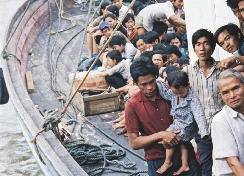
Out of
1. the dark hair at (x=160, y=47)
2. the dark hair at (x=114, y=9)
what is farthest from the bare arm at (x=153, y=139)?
the dark hair at (x=114, y=9)

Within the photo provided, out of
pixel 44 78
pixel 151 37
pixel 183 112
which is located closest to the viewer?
pixel 183 112

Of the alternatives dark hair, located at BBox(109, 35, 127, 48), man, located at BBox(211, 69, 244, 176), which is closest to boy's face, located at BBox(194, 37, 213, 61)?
man, located at BBox(211, 69, 244, 176)

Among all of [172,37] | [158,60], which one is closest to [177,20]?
[172,37]

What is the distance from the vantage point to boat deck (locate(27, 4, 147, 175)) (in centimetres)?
636

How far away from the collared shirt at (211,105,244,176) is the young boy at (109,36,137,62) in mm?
4371

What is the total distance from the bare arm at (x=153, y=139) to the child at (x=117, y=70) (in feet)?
10.6

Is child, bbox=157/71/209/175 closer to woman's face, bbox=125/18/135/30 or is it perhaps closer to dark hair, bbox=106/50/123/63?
dark hair, bbox=106/50/123/63

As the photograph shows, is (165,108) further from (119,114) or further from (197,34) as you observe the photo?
(119,114)

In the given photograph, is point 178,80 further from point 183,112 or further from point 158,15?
point 158,15

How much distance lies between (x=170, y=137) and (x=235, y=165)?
2.88 feet

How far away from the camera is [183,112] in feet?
13.4

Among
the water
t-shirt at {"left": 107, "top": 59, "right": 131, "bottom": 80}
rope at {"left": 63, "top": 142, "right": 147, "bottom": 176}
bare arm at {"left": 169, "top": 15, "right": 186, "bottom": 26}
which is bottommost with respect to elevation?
the water

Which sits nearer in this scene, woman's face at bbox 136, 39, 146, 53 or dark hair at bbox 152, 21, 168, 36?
woman's face at bbox 136, 39, 146, 53

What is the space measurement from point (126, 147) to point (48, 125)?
826 mm
